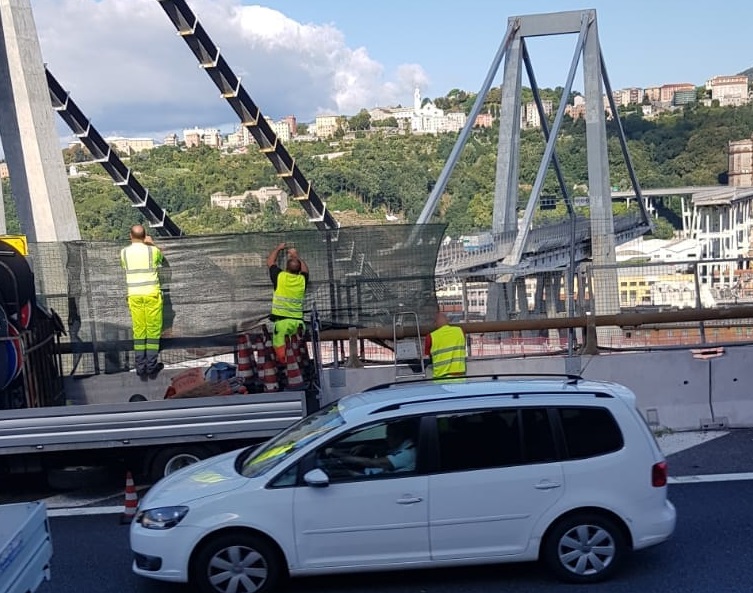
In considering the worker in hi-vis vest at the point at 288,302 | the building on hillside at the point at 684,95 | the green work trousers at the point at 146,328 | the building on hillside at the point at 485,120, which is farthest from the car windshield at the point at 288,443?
the building on hillside at the point at 684,95

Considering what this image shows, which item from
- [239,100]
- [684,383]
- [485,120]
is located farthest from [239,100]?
[485,120]

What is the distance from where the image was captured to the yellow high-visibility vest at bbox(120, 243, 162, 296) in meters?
10.5

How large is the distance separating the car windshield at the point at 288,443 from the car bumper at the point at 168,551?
56 centimetres

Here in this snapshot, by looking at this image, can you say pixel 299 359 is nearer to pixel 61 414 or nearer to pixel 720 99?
pixel 61 414

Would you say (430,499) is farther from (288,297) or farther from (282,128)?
(282,128)

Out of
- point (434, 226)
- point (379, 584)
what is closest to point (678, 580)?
point (379, 584)

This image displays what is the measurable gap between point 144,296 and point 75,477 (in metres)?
2.39

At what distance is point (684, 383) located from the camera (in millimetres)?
10469

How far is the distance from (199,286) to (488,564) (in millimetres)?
6295

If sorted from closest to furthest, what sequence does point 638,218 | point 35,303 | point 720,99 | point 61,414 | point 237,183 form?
point 61,414, point 35,303, point 638,218, point 237,183, point 720,99

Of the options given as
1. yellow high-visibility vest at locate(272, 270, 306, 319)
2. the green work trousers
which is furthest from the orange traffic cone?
the green work trousers

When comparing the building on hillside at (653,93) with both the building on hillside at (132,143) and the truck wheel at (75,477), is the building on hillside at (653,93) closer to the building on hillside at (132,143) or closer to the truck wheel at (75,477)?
the building on hillside at (132,143)

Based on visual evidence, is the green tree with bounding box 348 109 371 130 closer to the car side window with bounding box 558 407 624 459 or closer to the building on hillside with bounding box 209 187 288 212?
the building on hillside with bounding box 209 187 288 212

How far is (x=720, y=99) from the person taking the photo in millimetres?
163500
